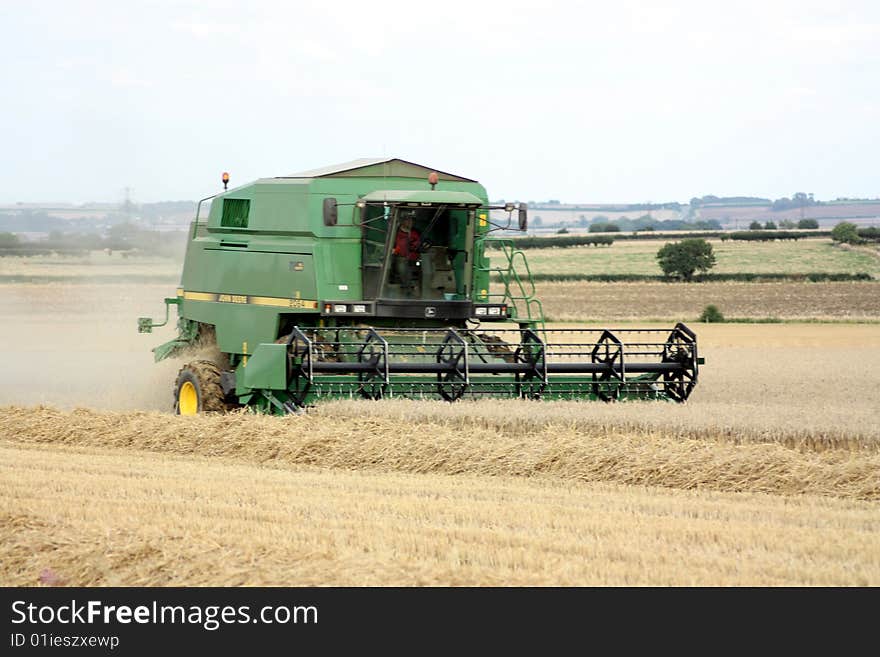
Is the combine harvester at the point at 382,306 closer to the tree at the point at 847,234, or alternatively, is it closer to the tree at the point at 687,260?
the tree at the point at 687,260

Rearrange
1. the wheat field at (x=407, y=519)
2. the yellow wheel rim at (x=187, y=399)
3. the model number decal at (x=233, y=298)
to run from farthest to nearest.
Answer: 1. the model number decal at (x=233, y=298)
2. the yellow wheel rim at (x=187, y=399)
3. the wheat field at (x=407, y=519)

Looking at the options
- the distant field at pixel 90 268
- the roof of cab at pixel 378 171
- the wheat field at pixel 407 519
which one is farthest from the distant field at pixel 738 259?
the wheat field at pixel 407 519

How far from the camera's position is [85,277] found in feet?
76.6

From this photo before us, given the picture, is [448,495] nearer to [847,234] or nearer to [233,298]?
[233,298]

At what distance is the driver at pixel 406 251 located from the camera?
42.9 feet

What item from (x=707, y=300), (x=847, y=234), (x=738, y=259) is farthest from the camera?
(x=847, y=234)

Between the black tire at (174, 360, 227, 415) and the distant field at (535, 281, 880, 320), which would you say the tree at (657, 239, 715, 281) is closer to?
the distant field at (535, 281, 880, 320)

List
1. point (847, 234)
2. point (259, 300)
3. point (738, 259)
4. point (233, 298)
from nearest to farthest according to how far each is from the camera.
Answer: point (259, 300), point (233, 298), point (738, 259), point (847, 234)

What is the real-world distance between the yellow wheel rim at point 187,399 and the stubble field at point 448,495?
0.90m

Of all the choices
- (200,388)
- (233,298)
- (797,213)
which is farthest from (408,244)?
(797,213)

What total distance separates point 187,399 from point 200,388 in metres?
0.53

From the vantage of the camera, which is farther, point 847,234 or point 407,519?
point 847,234

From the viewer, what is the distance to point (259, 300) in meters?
13.4

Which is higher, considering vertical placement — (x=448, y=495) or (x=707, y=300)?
(x=448, y=495)
